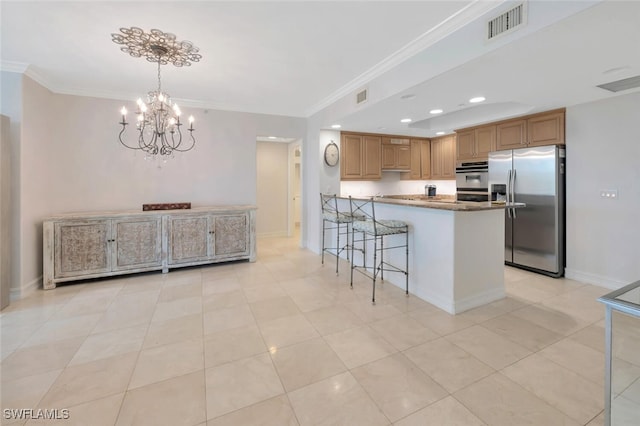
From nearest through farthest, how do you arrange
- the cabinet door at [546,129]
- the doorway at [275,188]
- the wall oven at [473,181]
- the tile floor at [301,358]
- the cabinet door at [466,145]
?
1. the tile floor at [301,358]
2. the cabinet door at [546,129]
3. the wall oven at [473,181]
4. the cabinet door at [466,145]
5. the doorway at [275,188]

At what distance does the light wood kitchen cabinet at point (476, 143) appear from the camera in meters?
4.65

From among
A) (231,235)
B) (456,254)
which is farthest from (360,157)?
(456,254)

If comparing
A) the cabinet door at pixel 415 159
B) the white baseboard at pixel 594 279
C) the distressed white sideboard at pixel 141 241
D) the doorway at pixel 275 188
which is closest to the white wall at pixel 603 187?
the white baseboard at pixel 594 279

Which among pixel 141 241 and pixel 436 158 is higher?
pixel 436 158

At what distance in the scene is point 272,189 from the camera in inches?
278

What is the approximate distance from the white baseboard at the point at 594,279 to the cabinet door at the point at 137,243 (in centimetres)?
586

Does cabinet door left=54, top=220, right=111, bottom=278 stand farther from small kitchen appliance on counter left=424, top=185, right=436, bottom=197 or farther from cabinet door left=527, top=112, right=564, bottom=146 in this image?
cabinet door left=527, top=112, right=564, bottom=146

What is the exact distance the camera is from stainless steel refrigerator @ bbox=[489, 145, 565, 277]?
12.5 ft

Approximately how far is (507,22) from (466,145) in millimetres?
3354

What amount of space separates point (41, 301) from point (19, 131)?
1.98 meters

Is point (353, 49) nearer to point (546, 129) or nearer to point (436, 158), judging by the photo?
point (546, 129)

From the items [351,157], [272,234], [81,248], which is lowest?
[272,234]

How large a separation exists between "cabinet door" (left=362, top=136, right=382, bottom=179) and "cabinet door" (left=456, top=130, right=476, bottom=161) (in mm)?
1495

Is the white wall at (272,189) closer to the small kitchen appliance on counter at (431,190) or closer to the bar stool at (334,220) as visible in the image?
the bar stool at (334,220)
